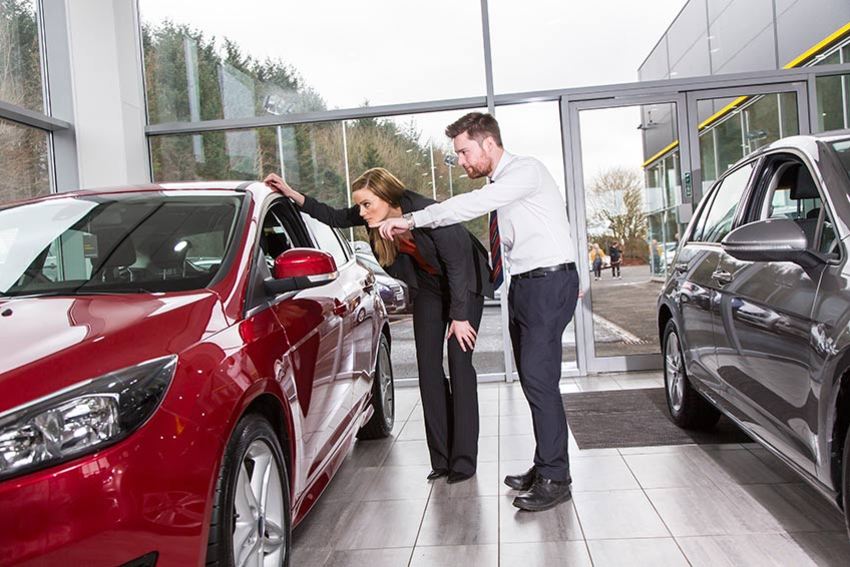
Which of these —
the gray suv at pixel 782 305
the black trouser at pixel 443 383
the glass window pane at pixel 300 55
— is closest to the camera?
the gray suv at pixel 782 305

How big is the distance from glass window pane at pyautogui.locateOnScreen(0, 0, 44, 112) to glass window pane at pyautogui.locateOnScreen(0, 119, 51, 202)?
23cm

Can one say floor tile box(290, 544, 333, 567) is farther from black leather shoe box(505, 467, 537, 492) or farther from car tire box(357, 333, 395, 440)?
car tire box(357, 333, 395, 440)

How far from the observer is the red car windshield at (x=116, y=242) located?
2486 millimetres

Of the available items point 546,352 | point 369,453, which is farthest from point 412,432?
point 546,352

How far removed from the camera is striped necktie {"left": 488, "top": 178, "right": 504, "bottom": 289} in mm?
3678

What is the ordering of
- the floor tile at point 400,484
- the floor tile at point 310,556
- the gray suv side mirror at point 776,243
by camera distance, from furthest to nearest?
1. the floor tile at point 400,484
2. the floor tile at point 310,556
3. the gray suv side mirror at point 776,243

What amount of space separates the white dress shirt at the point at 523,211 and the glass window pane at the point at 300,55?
12.6ft

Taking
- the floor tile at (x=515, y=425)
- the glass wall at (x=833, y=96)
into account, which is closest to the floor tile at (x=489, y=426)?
the floor tile at (x=515, y=425)

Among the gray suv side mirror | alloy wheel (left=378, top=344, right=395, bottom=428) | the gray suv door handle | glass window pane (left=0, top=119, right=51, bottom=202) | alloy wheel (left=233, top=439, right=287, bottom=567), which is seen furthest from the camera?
glass window pane (left=0, top=119, right=51, bottom=202)

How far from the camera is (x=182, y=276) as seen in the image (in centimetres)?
249

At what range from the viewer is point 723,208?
3838mm

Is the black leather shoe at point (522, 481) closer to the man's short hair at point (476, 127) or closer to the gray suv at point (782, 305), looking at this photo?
the gray suv at point (782, 305)

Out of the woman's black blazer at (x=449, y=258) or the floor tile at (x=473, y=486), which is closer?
the woman's black blazer at (x=449, y=258)

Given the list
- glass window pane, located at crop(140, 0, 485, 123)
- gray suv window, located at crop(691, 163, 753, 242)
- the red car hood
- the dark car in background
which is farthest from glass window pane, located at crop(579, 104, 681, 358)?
the red car hood
